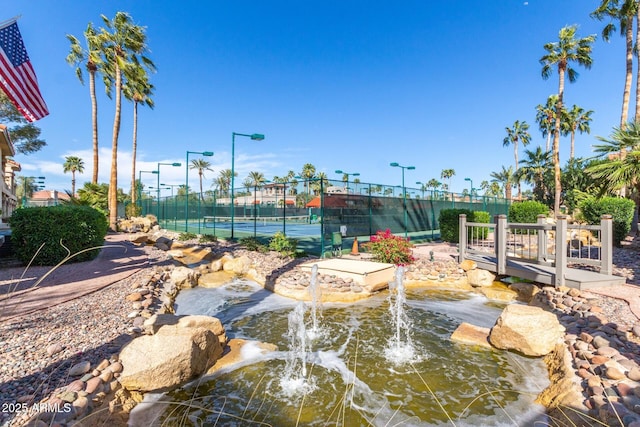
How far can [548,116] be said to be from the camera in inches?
1265

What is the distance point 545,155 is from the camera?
34.2m

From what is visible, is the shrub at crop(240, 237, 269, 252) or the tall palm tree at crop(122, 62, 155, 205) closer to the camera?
the shrub at crop(240, 237, 269, 252)

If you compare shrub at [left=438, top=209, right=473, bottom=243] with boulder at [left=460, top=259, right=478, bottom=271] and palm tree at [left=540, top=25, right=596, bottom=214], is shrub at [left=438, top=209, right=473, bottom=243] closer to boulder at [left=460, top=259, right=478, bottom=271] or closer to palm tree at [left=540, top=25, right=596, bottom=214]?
boulder at [left=460, top=259, right=478, bottom=271]

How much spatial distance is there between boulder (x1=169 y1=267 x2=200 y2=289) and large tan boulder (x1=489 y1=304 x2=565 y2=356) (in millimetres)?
7596

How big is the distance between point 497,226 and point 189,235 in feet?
47.8

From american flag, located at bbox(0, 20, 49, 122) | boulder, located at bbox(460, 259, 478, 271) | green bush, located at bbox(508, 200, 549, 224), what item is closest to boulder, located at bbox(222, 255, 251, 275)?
american flag, located at bbox(0, 20, 49, 122)

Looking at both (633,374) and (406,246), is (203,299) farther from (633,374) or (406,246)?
(633,374)

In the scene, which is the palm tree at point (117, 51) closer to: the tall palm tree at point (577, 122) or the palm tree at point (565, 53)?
the palm tree at point (565, 53)

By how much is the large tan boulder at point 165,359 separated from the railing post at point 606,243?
8.37m

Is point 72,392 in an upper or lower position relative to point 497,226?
lower

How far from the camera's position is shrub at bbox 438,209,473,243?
49.3 feet

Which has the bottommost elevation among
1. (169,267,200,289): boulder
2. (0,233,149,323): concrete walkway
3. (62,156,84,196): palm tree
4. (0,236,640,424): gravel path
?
(169,267,200,289): boulder

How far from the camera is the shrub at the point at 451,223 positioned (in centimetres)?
1502

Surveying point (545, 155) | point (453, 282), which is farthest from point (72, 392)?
point (545, 155)
